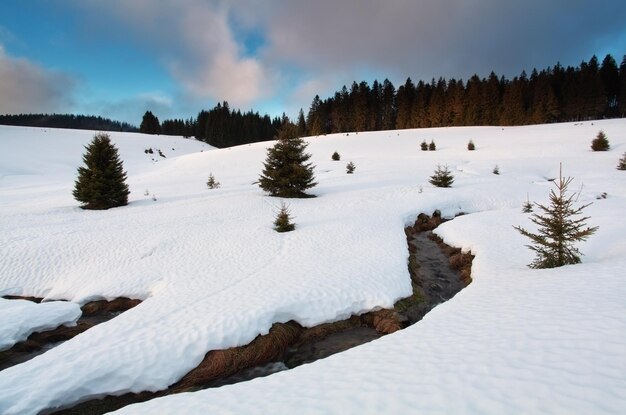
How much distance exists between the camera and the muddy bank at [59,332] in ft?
27.0

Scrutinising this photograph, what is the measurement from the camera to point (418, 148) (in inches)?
1837

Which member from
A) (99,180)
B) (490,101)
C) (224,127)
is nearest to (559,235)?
(99,180)

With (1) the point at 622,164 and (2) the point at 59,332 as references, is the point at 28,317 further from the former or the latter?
(1) the point at 622,164

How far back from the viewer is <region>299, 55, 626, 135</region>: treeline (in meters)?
66.5

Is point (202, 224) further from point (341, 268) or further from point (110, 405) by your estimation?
point (110, 405)

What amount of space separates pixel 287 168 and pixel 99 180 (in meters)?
13.0

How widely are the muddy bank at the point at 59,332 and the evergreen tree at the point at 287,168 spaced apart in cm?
1431

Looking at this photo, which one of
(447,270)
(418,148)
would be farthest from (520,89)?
(447,270)

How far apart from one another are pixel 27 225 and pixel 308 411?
20.4 m

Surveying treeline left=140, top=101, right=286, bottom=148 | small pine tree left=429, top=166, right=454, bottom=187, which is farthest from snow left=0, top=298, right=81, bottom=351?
treeline left=140, top=101, right=286, bottom=148

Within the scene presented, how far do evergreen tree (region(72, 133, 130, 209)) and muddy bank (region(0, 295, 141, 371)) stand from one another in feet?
38.7

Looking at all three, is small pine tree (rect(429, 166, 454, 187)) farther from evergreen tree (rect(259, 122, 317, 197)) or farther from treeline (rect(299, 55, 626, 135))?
treeline (rect(299, 55, 626, 135))

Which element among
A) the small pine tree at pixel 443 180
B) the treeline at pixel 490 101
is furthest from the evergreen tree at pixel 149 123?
the small pine tree at pixel 443 180

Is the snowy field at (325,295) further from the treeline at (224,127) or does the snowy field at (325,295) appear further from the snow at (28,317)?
the treeline at (224,127)
